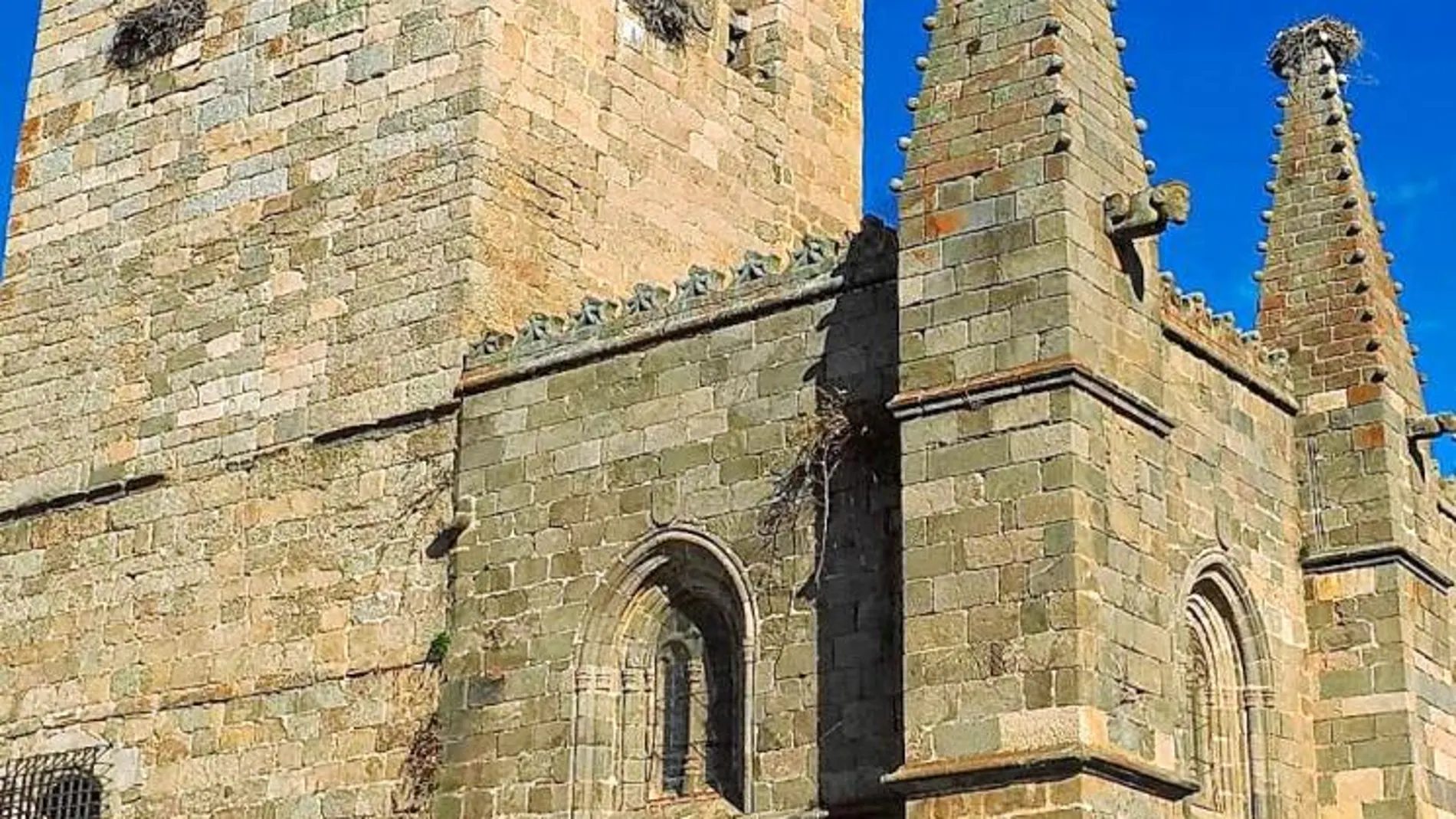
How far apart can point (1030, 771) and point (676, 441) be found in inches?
147

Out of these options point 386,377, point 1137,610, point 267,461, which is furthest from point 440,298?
point 1137,610

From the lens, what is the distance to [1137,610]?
12.8 m

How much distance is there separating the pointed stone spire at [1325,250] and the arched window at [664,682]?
175 inches

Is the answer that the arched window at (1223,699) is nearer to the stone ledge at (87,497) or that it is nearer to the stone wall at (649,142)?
the stone wall at (649,142)

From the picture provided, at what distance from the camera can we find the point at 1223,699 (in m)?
14.7

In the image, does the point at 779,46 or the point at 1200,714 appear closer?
the point at 1200,714

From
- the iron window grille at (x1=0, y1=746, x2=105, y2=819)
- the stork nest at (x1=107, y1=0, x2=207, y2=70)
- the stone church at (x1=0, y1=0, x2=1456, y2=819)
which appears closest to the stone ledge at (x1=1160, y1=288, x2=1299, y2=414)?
the stone church at (x1=0, y1=0, x2=1456, y2=819)

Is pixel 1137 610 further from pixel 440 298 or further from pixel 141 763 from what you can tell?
pixel 141 763

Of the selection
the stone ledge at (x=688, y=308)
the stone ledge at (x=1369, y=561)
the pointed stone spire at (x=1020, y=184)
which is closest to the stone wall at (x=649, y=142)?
the stone ledge at (x=688, y=308)

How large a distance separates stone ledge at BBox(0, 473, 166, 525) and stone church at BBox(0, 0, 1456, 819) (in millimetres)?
31

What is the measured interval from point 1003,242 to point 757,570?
8.28ft

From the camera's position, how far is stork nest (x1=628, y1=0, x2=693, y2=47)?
60.1 ft

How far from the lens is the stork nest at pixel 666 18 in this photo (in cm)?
1831

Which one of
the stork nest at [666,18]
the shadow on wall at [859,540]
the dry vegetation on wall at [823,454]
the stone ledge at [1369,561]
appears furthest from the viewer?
the stork nest at [666,18]
